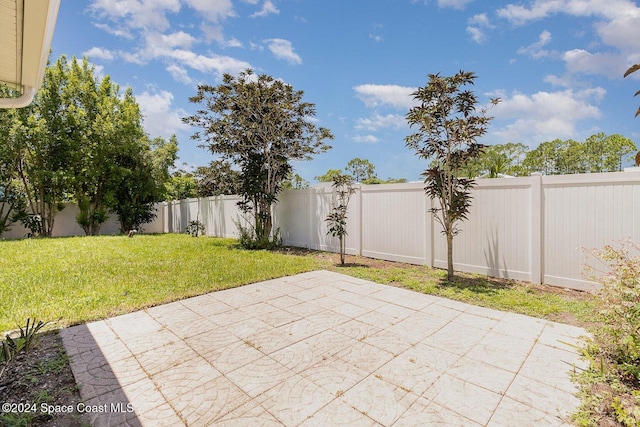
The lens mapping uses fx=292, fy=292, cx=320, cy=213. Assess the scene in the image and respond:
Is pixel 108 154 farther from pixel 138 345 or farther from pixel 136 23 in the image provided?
pixel 138 345

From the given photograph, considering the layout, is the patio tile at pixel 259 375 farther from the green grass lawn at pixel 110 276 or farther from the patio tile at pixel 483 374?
the green grass lawn at pixel 110 276

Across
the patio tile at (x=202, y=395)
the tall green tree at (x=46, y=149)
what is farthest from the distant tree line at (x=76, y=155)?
the patio tile at (x=202, y=395)

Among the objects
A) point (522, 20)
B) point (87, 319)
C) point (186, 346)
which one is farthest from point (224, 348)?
point (522, 20)

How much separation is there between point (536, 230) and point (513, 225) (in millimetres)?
329

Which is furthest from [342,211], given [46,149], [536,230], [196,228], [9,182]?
[9,182]

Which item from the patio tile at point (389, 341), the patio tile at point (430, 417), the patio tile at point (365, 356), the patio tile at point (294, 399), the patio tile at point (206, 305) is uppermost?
the patio tile at point (206, 305)

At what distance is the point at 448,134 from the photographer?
4699mm

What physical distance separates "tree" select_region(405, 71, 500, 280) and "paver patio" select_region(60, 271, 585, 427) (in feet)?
6.22

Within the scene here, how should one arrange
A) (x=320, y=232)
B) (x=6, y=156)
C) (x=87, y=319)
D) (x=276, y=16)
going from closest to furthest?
(x=87, y=319) < (x=276, y=16) < (x=320, y=232) < (x=6, y=156)

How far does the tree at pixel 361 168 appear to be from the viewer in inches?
1572

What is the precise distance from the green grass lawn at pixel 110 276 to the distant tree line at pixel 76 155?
5.56 metres

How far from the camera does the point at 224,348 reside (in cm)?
264

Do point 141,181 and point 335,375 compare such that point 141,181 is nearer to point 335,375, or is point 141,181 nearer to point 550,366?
point 335,375

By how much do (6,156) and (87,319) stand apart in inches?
515
